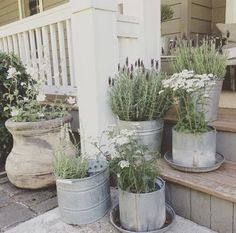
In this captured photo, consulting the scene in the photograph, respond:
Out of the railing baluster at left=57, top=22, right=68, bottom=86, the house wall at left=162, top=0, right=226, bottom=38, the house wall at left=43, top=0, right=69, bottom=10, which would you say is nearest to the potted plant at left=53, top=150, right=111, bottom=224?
the railing baluster at left=57, top=22, right=68, bottom=86

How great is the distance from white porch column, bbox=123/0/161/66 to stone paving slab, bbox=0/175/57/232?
1.22m

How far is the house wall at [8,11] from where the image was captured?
6999 millimetres

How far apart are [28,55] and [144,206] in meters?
2.30

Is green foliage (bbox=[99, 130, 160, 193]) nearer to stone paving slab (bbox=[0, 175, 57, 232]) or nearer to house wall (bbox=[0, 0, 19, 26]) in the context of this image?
stone paving slab (bbox=[0, 175, 57, 232])

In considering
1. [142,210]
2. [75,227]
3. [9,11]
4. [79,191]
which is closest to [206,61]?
[142,210]

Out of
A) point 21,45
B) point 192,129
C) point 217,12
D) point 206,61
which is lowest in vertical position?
point 192,129

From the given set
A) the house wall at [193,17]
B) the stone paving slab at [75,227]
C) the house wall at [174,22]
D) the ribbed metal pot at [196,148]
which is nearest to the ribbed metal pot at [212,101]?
the ribbed metal pot at [196,148]

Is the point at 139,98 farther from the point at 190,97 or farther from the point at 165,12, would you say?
the point at 165,12

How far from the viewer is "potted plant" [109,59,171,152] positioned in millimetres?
1709

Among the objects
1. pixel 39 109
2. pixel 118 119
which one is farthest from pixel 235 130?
pixel 39 109

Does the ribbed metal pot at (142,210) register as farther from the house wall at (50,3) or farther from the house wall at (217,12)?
the house wall at (50,3)

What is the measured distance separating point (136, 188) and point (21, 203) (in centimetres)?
84

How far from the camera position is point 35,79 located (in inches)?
97.7

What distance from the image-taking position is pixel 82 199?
4.95ft
